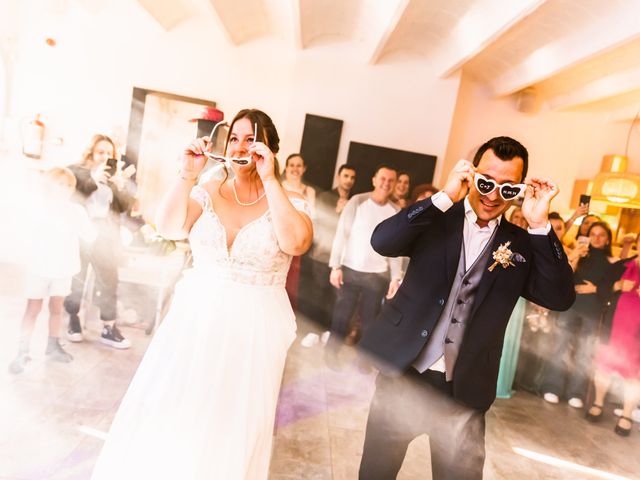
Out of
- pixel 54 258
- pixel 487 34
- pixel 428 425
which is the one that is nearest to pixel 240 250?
pixel 428 425

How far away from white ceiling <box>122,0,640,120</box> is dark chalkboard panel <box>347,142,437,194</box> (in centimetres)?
97

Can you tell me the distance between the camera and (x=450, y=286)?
184 cm

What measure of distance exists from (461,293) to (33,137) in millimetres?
5984

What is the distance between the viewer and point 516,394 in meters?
5.05

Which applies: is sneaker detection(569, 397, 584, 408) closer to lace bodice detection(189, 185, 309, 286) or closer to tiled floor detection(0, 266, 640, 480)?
tiled floor detection(0, 266, 640, 480)

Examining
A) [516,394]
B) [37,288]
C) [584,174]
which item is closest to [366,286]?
[516,394]

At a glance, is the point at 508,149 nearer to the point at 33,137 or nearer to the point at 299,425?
the point at 299,425

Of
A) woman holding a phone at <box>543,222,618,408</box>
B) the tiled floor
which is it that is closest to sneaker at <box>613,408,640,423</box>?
the tiled floor

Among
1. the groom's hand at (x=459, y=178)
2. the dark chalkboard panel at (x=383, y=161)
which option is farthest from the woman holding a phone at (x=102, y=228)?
the groom's hand at (x=459, y=178)

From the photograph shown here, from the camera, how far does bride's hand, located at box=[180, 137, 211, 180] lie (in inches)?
72.4

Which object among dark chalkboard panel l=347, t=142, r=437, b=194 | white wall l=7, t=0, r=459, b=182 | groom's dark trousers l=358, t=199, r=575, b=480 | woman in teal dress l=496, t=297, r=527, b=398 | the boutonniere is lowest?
woman in teal dress l=496, t=297, r=527, b=398

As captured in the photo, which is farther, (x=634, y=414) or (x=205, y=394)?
(x=634, y=414)

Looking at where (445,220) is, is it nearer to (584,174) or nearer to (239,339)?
(239,339)

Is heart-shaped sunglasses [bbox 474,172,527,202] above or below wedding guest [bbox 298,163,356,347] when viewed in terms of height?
above
